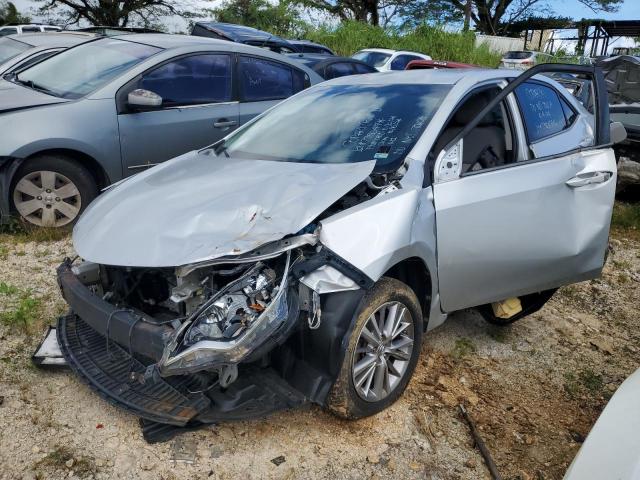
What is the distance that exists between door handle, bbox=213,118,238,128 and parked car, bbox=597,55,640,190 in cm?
385

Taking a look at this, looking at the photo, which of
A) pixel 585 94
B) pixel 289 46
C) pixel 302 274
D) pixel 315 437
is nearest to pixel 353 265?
pixel 302 274

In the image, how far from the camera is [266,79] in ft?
19.5

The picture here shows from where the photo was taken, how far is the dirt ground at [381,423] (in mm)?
2486

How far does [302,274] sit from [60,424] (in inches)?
53.1

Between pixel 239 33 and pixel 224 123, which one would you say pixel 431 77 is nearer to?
pixel 224 123

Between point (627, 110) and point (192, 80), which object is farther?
point (627, 110)

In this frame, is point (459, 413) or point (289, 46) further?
point (289, 46)

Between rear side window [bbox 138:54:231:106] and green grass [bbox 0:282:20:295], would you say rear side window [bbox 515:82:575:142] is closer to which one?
rear side window [bbox 138:54:231:106]

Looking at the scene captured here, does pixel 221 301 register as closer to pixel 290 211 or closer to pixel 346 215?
pixel 290 211

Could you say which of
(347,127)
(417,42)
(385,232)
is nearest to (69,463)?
(385,232)

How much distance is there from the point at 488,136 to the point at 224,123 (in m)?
2.79

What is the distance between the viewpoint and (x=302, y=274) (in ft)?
8.00

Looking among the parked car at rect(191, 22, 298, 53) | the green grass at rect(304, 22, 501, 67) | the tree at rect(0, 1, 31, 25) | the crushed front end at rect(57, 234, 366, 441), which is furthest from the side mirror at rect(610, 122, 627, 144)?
the tree at rect(0, 1, 31, 25)

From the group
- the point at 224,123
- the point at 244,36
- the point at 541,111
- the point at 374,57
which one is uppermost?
the point at 244,36
